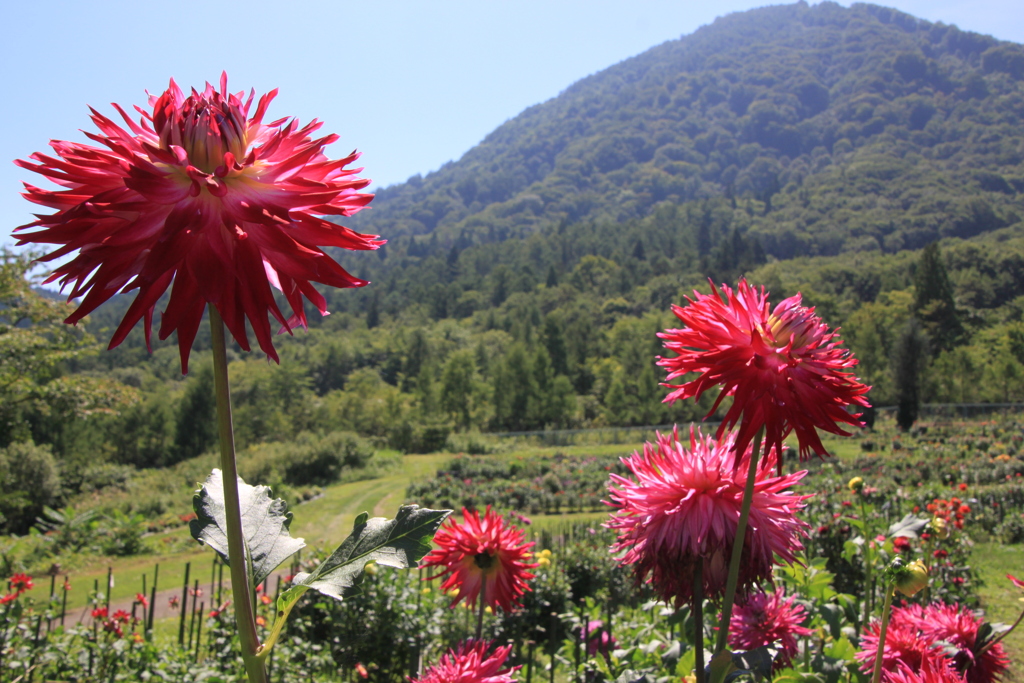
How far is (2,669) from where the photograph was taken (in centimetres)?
313

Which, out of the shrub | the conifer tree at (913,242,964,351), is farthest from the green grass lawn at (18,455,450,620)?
the conifer tree at (913,242,964,351)

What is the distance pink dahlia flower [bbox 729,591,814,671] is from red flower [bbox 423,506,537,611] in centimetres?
60

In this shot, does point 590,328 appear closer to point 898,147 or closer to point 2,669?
point 2,669

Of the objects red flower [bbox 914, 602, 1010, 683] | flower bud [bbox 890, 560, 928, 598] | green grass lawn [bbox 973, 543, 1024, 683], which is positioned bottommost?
green grass lawn [bbox 973, 543, 1024, 683]

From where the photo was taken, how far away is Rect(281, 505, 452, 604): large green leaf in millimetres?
847

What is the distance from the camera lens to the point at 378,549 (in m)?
0.89

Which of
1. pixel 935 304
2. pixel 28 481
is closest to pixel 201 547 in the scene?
pixel 28 481

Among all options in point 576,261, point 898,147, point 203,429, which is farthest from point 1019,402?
Answer: point 898,147

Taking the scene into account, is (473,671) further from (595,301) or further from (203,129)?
(595,301)

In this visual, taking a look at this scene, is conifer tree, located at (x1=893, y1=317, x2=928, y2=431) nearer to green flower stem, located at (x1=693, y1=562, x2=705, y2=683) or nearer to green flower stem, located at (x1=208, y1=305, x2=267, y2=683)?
green flower stem, located at (x1=693, y1=562, x2=705, y2=683)

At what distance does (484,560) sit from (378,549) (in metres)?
1.03

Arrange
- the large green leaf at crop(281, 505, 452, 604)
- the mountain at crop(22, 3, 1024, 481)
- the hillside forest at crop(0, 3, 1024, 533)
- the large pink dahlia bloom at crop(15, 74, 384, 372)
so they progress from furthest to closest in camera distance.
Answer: the mountain at crop(22, 3, 1024, 481) → the hillside forest at crop(0, 3, 1024, 533) → the large green leaf at crop(281, 505, 452, 604) → the large pink dahlia bloom at crop(15, 74, 384, 372)

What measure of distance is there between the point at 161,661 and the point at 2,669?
0.73m

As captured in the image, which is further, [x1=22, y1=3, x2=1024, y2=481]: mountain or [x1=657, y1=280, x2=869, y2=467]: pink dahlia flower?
[x1=22, y1=3, x2=1024, y2=481]: mountain
